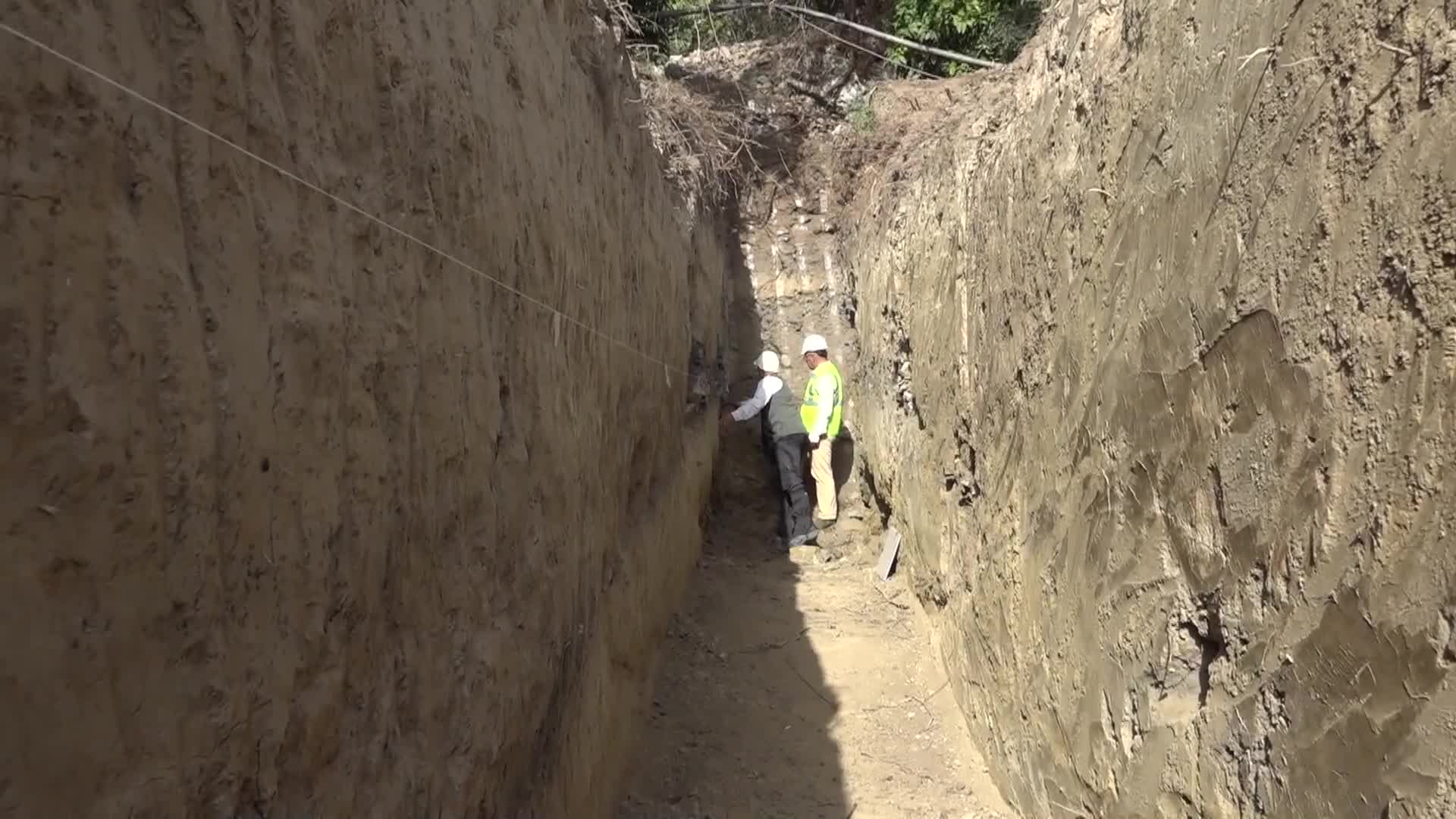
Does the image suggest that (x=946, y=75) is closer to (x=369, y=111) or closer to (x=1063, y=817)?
(x=1063, y=817)

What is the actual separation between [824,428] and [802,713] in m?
3.32

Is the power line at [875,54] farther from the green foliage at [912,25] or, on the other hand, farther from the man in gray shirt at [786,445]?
the man in gray shirt at [786,445]

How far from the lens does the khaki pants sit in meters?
7.62

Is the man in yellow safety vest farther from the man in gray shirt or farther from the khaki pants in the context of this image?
the man in gray shirt

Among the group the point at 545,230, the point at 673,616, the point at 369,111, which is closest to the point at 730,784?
the point at 673,616

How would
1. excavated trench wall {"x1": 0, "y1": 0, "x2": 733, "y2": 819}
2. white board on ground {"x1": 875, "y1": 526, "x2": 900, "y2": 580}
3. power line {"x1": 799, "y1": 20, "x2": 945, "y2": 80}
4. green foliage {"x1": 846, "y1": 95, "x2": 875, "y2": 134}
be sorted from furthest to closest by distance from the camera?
power line {"x1": 799, "y1": 20, "x2": 945, "y2": 80} < green foliage {"x1": 846, "y1": 95, "x2": 875, "y2": 134} < white board on ground {"x1": 875, "y1": 526, "x2": 900, "y2": 580} < excavated trench wall {"x1": 0, "y1": 0, "x2": 733, "y2": 819}

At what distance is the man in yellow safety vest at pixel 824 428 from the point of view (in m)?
7.62

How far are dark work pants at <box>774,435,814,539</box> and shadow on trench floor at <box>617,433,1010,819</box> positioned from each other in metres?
0.82

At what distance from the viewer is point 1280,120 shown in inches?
77.0

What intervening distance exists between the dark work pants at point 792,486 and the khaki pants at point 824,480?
13 cm

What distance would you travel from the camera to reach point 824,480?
301 inches

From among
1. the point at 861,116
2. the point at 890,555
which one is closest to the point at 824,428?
the point at 890,555

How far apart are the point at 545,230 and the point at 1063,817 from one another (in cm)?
259

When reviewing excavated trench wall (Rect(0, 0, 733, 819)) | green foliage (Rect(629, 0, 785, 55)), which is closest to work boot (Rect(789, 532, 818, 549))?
excavated trench wall (Rect(0, 0, 733, 819))
